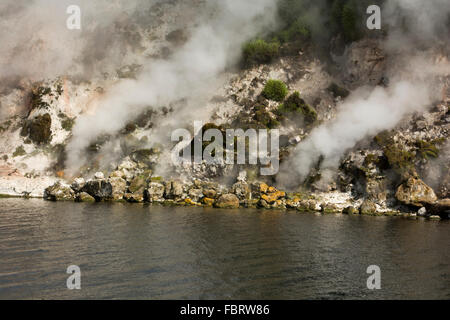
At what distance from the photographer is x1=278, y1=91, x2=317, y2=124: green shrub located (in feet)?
181

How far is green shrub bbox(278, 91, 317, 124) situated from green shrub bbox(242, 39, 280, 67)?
11.4 meters

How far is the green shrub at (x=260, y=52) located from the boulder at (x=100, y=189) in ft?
114

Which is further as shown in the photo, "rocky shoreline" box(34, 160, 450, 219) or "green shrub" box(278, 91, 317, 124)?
"green shrub" box(278, 91, 317, 124)

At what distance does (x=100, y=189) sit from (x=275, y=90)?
3255 centimetres

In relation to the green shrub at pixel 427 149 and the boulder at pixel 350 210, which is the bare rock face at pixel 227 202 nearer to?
the boulder at pixel 350 210

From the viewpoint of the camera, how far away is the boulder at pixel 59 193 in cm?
4872

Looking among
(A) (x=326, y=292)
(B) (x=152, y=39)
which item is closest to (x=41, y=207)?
(A) (x=326, y=292)

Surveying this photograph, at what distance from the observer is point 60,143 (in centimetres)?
5906

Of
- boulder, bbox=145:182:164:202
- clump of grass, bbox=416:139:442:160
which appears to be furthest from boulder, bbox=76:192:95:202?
clump of grass, bbox=416:139:442:160

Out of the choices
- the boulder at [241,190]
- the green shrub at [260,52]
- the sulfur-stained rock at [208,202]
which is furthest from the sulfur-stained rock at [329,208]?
the green shrub at [260,52]

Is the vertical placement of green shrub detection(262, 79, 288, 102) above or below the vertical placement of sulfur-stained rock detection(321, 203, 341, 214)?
above

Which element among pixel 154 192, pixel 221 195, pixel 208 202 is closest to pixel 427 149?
pixel 221 195

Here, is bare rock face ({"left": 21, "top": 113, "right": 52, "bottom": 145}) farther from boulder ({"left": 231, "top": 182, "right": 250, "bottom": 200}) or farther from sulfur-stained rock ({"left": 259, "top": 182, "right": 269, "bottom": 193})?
sulfur-stained rock ({"left": 259, "top": 182, "right": 269, "bottom": 193})

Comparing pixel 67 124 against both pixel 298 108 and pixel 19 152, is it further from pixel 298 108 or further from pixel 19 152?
pixel 298 108
